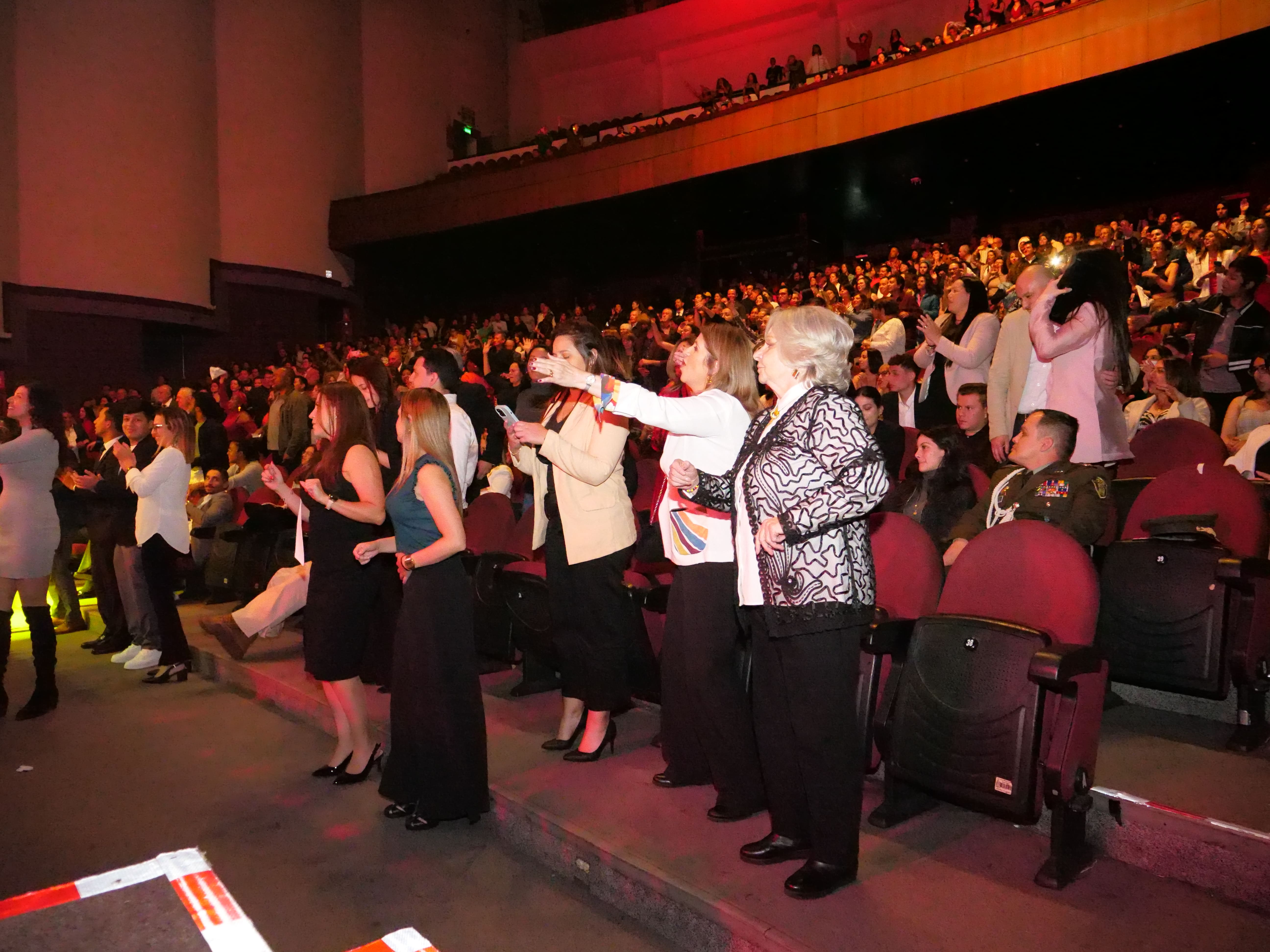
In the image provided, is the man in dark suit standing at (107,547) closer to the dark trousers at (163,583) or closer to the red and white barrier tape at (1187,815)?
the dark trousers at (163,583)

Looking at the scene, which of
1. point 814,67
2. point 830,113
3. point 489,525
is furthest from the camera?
point 814,67

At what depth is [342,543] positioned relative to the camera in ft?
11.0

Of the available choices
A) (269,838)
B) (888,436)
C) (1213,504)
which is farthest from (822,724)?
(888,436)

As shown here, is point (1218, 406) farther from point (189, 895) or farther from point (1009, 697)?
point (189, 895)

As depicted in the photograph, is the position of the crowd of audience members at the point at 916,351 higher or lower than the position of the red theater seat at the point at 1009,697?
higher

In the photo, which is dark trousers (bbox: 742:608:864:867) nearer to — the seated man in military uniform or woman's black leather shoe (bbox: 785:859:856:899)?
woman's black leather shoe (bbox: 785:859:856:899)

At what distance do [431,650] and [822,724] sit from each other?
1.33 metres

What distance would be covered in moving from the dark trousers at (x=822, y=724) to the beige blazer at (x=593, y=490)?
0.85 metres

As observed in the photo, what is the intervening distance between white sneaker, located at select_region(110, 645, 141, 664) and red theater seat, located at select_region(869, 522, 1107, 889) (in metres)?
4.45

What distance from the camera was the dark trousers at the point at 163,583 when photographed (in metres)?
4.89

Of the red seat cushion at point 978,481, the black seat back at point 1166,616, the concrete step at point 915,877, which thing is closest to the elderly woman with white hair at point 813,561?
the concrete step at point 915,877

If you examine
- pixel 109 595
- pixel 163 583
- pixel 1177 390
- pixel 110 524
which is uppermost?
pixel 1177 390

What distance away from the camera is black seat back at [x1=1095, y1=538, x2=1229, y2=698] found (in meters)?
2.73

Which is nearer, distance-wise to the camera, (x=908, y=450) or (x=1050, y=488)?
(x=1050, y=488)
